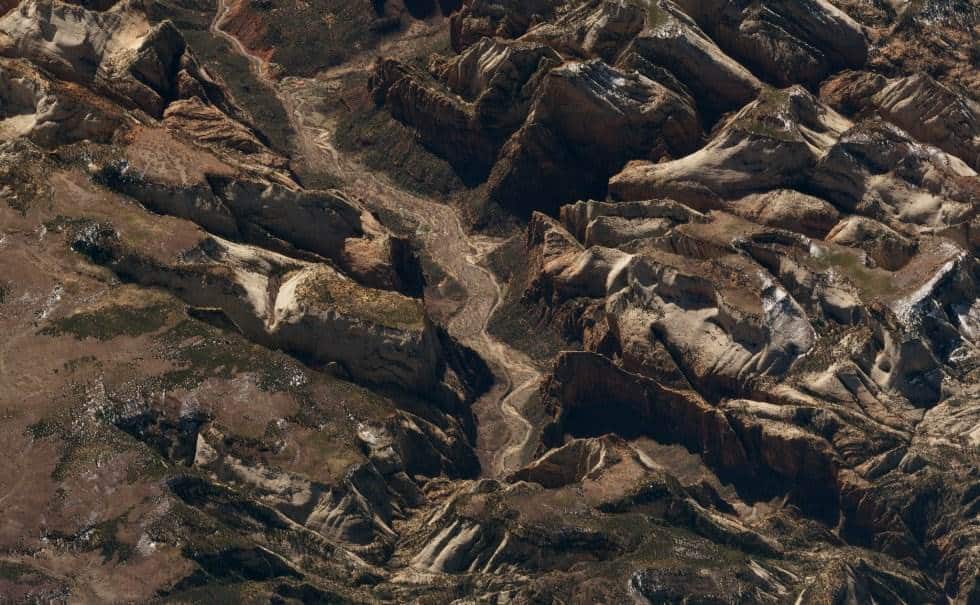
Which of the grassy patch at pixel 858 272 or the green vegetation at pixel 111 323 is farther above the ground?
the grassy patch at pixel 858 272

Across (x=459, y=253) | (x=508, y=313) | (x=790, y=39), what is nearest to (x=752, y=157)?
(x=790, y=39)

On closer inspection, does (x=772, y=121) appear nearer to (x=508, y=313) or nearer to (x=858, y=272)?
(x=858, y=272)

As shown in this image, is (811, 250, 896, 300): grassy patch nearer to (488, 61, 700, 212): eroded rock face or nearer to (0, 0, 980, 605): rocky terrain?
(0, 0, 980, 605): rocky terrain

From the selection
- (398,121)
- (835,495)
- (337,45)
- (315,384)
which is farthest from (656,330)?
(337,45)

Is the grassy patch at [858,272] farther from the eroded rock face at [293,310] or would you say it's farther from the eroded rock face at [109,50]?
the eroded rock face at [109,50]

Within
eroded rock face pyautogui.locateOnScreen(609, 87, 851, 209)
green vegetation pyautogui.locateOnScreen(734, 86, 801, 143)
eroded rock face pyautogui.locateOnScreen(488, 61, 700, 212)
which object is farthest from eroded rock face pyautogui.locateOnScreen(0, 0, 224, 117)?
green vegetation pyautogui.locateOnScreen(734, 86, 801, 143)

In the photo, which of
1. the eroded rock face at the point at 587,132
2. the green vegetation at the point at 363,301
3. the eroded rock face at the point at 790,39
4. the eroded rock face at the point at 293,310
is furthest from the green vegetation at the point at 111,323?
the eroded rock face at the point at 790,39
